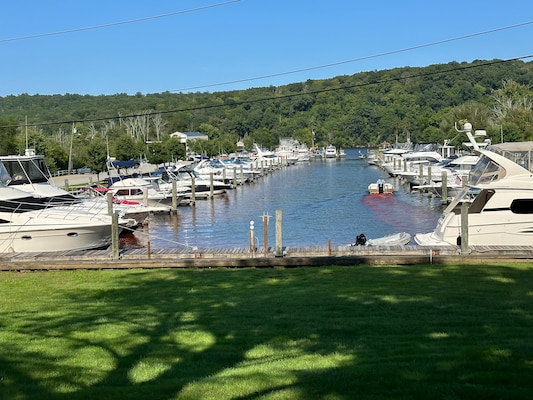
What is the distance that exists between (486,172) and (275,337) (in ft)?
60.9

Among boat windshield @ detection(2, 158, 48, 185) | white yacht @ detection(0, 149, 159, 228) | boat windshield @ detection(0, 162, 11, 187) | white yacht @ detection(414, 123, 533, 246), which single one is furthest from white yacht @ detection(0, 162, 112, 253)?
white yacht @ detection(414, 123, 533, 246)

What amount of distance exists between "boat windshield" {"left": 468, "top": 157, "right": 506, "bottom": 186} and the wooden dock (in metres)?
4.61

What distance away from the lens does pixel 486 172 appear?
1058 inches

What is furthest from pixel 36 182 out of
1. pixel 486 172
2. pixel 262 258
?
pixel 486 172

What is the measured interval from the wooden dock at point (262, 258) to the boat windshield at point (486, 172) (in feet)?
15.1

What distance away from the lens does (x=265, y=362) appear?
352 inches

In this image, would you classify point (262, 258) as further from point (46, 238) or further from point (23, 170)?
point (23, 170)

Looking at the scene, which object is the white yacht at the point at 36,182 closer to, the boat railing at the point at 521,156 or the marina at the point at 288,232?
the marina at the point at 288,232

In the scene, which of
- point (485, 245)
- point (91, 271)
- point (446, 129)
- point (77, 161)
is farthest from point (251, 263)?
point (446, 129)

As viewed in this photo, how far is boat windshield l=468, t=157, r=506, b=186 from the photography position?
2619cm

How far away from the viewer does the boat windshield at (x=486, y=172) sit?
85.9 ft

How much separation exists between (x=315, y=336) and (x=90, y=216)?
2207cm

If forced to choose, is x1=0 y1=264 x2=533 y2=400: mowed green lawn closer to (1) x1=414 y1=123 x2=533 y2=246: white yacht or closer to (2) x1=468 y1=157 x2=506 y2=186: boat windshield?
(1) x1=414 y1=123 x2=533 y2=246: white yacht

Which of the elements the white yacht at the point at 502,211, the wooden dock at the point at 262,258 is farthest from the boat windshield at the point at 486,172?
the wooden dock at the point at 262,258
